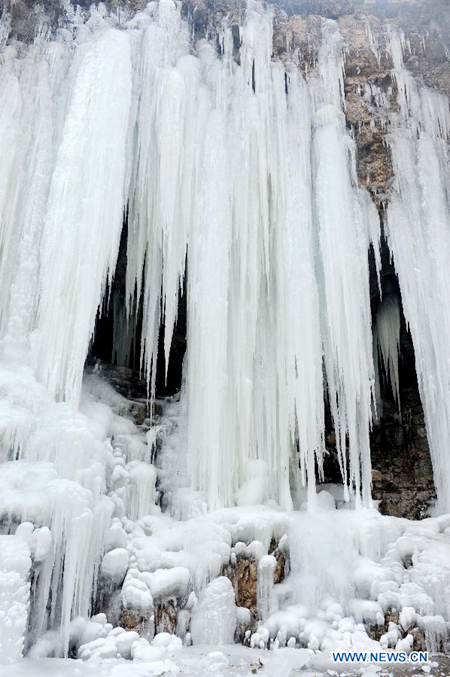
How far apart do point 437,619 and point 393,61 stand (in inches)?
266

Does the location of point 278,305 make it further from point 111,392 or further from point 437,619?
point 437,619


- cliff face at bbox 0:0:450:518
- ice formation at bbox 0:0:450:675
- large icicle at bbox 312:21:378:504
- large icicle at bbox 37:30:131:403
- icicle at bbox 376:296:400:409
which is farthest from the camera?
icicle at bbox 376:296:400:409

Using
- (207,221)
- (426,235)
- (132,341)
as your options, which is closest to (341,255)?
(426,235)

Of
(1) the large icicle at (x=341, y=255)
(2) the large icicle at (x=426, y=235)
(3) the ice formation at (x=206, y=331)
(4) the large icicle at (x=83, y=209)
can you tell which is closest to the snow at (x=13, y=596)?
(3) the ice formation at (x=206, y=331)

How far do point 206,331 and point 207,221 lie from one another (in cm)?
138

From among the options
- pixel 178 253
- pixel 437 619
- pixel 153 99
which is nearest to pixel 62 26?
pixel 153 99

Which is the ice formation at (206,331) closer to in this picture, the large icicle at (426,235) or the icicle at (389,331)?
the large icicle at (426,235)

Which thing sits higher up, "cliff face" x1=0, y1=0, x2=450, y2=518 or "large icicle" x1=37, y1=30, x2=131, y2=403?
"cliff face" x1=0, y1=0, x2=450, y2=518

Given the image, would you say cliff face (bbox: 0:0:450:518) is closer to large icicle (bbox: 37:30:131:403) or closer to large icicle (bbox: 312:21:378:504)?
large icicle (bbox: 312:21:378:504)

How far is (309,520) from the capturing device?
5984mm

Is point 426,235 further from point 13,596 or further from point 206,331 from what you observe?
point 13,596

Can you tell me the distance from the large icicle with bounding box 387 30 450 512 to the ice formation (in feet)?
0.09

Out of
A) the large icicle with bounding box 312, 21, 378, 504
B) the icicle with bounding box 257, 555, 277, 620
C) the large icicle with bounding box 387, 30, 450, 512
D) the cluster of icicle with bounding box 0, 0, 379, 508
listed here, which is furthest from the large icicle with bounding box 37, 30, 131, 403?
the large icicle with bounding box 387, 30, 450, 512

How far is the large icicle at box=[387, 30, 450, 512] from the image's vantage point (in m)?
7.23
